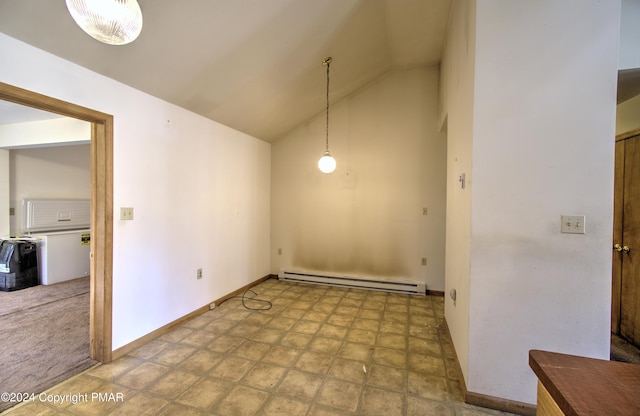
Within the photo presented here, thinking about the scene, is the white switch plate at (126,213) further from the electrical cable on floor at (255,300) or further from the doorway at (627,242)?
the doorway at (627,242)

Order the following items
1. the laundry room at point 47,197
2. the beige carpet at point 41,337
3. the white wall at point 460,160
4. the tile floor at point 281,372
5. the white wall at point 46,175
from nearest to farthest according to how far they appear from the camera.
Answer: the tile floor at point 281,372 → the white wall at point 460,160 → the beige carpet at point 41,337 → the laundry room at point 47,197 → the white wall at point 46,175

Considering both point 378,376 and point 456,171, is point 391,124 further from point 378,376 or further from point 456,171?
point 378,376

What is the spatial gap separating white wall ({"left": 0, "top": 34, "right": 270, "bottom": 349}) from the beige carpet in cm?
46

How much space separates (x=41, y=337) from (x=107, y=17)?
3307mm

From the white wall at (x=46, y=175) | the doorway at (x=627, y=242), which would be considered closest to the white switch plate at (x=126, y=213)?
the white wall at (x=46, y=175)

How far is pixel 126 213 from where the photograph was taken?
242 cm

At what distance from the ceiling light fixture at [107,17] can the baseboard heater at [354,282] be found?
3.99 m

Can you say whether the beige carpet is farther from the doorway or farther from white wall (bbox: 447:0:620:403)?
the doorway

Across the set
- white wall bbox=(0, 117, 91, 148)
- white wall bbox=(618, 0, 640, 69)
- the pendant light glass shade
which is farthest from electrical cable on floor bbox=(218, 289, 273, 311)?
white wall bbox=(618, 0, 640, 69)

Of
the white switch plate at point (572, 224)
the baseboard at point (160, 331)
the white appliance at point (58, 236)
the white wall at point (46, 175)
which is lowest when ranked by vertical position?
the baseboard at point (160, 331)

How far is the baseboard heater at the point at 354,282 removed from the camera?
410cm

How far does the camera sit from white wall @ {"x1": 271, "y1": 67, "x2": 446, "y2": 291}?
409 centimetres

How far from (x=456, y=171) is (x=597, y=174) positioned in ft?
3.08

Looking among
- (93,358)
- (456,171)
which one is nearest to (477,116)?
(456,171)
